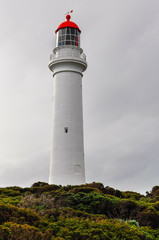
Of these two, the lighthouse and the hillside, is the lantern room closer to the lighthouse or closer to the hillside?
the lighthouse

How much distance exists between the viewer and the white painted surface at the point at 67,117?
66.6ft

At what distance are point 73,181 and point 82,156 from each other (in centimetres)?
185

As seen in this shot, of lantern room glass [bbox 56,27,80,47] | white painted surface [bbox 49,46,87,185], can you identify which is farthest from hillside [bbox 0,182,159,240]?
lantern room glass [bbox 56,27,80,47]

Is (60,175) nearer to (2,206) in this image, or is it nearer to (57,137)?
(57,137)

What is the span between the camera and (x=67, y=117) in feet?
70.1

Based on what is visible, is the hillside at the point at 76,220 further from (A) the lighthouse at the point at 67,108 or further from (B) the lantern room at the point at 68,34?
(B) the lantern room at the point at 68,34

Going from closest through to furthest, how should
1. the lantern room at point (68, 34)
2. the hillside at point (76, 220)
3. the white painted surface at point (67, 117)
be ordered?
the hillside at point (76, 220)
the white painted surface at point (67, 117)
the lantern room at point (68, 34)

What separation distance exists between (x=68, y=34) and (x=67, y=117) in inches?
255

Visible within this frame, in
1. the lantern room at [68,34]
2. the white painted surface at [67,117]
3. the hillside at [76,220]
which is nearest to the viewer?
the hillside at [76,220]

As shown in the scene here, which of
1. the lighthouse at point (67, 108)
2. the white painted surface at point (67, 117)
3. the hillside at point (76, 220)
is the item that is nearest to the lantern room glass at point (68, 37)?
the lighthouse at point (67, 108)

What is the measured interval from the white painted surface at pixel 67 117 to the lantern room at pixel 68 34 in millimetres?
557

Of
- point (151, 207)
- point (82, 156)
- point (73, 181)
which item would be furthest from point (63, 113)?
point (151, 207)

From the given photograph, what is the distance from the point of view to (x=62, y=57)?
73.4ft

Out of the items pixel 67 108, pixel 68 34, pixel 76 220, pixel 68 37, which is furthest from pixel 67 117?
pixel 76 220
